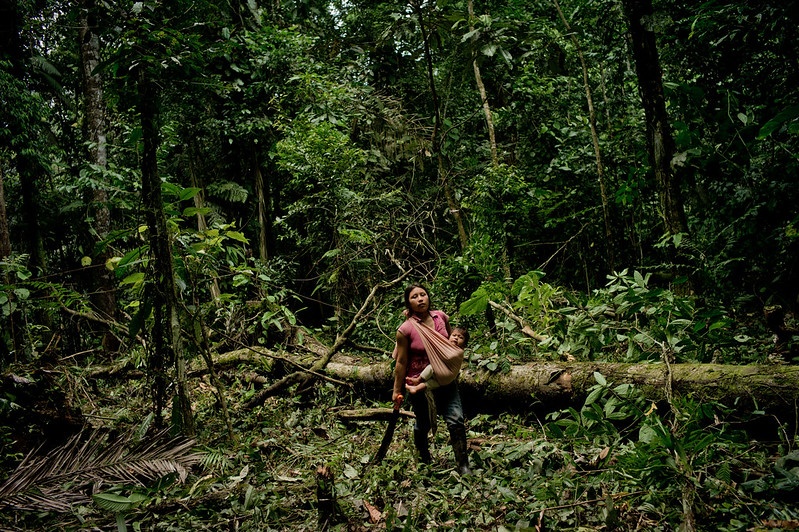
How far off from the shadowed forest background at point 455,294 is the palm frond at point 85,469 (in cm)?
2

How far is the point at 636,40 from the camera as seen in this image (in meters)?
4.54

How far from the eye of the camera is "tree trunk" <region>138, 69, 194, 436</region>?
3.96 m

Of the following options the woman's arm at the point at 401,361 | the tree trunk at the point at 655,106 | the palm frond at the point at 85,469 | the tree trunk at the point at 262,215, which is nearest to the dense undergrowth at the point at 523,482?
the palm frond at the point at 85,469

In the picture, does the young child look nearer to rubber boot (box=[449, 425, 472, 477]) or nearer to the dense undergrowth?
rubber boot (box=[449, 425, 472, 477])

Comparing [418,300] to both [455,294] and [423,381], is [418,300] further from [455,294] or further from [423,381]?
[455,294]

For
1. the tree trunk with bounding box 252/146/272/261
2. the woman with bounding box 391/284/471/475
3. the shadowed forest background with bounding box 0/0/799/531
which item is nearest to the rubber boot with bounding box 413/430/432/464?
the woman with bounding box 391/284/471/475

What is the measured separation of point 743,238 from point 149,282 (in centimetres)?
577

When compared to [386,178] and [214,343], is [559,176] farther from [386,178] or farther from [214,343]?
[214,343]

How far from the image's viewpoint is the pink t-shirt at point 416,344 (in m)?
4.30

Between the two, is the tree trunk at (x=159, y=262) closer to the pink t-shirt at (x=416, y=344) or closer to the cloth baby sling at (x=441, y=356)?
the pink t-shirt at (x=416, y=344)

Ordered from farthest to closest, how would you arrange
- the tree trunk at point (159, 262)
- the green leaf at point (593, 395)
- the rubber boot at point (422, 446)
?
the rubber boot at point (422, 446) → the tree trunk at point (159, 262) → the green leaf at point (593, 395)

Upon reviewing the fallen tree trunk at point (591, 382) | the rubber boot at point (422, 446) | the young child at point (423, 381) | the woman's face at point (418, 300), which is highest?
the woman's face at point (418, 300)

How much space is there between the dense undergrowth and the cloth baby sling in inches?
30.9

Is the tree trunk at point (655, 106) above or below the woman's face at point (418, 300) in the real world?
above
